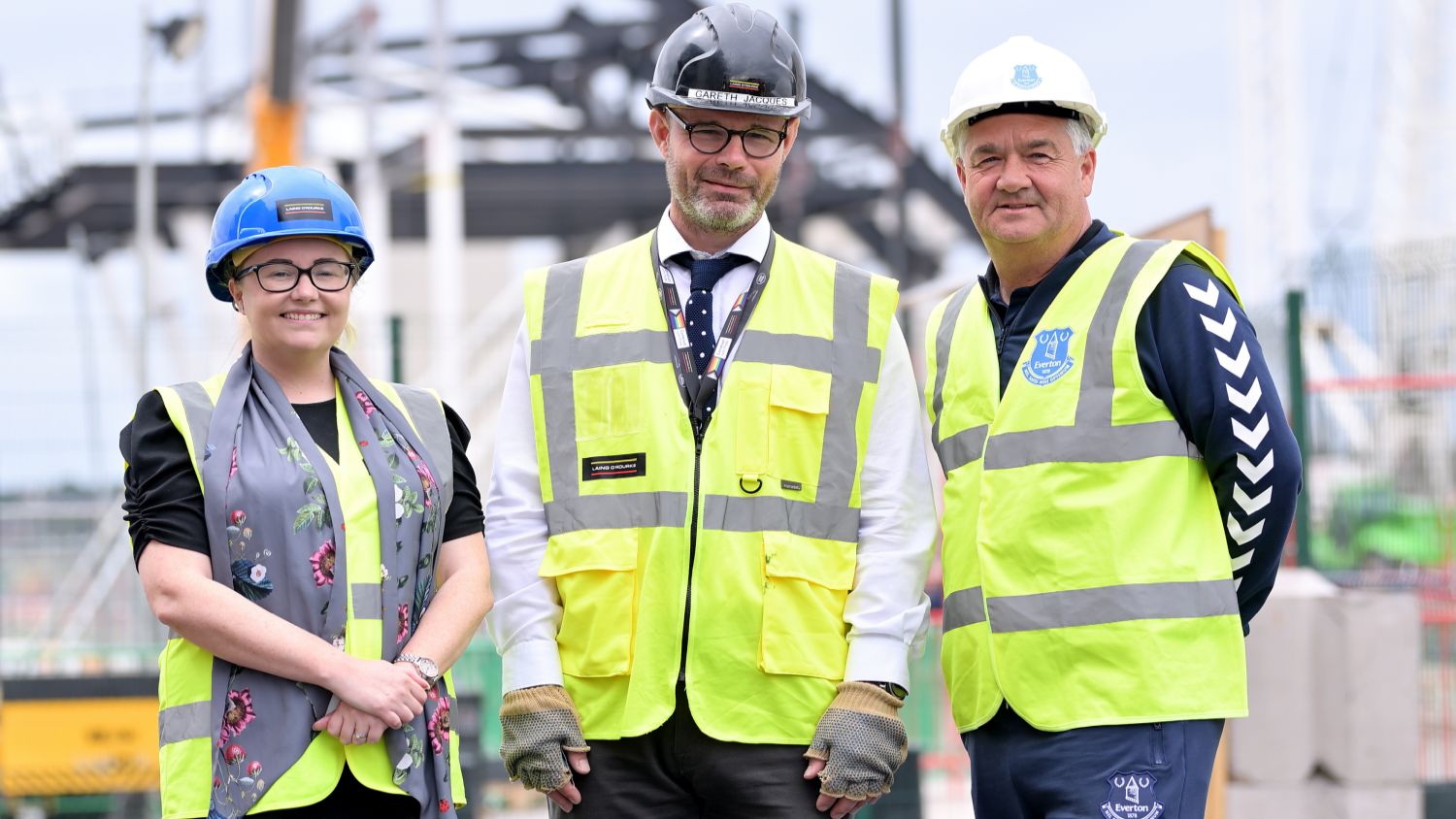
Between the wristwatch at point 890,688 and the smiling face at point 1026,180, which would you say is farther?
the smiling face at point 1026,180

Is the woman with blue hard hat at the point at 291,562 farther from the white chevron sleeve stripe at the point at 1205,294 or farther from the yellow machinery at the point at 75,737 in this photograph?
the yellow machinery at the point at 75,737

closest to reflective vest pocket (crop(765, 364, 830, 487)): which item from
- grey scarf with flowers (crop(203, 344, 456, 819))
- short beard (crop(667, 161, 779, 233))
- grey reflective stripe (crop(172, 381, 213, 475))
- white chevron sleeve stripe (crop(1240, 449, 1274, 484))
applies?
short beard (crop(667, 161, 779, 233))

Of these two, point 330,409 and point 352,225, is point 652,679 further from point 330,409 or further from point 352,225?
point 352,225

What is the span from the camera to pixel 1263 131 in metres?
41.9

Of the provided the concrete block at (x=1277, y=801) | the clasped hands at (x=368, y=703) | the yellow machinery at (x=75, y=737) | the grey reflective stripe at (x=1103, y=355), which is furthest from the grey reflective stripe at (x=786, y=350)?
the yellow machinery at (x=75, y=737)

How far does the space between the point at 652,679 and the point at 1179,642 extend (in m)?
1.18

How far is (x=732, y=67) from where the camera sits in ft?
12.3

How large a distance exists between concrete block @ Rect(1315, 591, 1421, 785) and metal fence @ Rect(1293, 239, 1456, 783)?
86.6 inches

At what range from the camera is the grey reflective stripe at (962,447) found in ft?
13.1

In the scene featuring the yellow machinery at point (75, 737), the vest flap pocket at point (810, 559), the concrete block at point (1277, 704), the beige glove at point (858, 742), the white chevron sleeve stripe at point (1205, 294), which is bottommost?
the yellow machinery at point (75, 737)

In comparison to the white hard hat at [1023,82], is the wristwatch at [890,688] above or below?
below

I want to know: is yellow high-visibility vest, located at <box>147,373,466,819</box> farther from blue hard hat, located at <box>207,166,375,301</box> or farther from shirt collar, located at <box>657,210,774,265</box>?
shirt collar, located at <box>657,210,774,265</box>

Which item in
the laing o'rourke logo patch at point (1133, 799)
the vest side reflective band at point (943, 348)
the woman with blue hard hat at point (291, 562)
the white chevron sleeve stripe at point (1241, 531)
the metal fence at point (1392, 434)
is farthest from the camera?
the metal fence at point (1392, 434)

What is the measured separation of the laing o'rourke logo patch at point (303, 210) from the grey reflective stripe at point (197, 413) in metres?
0.43
